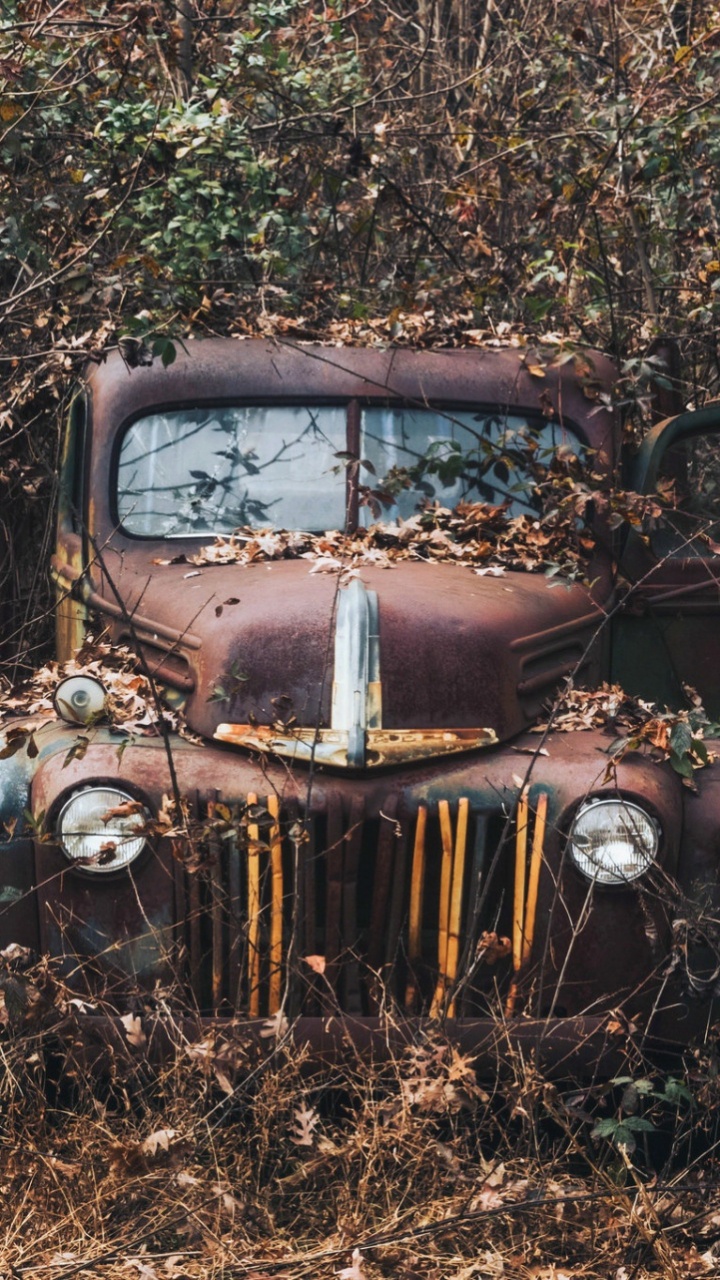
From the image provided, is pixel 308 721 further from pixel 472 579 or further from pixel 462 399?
pixel 462 399

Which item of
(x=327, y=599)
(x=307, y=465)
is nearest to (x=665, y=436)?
(x=307, y=465)

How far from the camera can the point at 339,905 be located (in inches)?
133

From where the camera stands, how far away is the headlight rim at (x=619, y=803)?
3.35 metres

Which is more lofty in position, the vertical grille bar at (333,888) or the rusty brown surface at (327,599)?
the rusty brown surface at (327,599)

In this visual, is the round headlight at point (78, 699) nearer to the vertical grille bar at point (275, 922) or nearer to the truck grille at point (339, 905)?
the truck grille at point (339, 905)

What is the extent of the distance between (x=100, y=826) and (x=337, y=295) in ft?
14.7

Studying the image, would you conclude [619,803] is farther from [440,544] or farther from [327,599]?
[440,544]

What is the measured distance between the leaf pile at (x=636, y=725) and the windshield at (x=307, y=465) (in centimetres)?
88

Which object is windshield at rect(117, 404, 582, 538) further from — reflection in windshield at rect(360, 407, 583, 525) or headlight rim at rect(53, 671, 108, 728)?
headlight rim at rect(53, 671, 108, 728)

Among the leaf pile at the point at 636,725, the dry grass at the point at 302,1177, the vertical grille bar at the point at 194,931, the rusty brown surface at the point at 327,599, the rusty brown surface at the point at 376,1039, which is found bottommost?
the dry grass at the point at 302,1177

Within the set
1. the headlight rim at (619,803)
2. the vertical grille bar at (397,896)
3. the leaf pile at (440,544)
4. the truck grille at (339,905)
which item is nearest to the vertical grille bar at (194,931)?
the truck grille at (339,905)

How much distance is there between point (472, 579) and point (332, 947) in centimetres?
123

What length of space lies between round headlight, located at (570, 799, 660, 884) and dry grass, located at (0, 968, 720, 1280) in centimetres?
47

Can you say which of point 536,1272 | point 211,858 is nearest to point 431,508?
point 211,858
